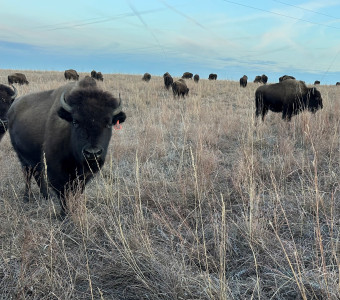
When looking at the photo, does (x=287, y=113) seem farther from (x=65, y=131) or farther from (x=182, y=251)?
(x=182, y=251)

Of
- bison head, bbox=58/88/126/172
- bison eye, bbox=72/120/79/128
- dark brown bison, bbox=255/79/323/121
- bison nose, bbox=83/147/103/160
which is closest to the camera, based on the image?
bison nose, bbox=83/147/103/160

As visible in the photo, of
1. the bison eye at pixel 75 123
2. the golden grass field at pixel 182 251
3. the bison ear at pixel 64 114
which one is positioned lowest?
the golden grass field at pixel 182 251

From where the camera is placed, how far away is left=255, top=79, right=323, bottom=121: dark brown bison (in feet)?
31.6

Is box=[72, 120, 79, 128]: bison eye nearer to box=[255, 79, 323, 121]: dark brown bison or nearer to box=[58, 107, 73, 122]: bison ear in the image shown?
box=[58, 107, 73, 122]: bison ear

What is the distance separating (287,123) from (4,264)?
794 centimetres

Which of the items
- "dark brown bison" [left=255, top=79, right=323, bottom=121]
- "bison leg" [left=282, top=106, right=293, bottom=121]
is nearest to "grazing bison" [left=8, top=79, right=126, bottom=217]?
"bison leg" [left=282, top=106, right=293, bottom=121]

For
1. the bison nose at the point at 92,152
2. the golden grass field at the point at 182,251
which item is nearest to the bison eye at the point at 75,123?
the bison nose at the point at 92,152

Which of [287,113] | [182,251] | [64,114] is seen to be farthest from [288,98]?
[182,251]

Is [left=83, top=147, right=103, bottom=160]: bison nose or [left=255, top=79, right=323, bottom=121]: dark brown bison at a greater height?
[left=255, top=79, right=323, bottom=121]: dark brown bison

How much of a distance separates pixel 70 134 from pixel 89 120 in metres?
0.49

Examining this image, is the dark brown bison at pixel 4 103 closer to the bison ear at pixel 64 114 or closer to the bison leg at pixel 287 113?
the bison ear at pixel 64 114

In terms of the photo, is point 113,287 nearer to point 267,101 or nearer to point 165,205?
point 165,205

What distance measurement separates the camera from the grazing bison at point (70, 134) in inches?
128

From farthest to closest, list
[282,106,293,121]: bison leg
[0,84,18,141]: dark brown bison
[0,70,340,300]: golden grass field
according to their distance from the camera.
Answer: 1. [282,106,293,121]: bison leg
2. [0,84,18,141]: dark brown bison
3. [0,70,340,300]: golden grass field
